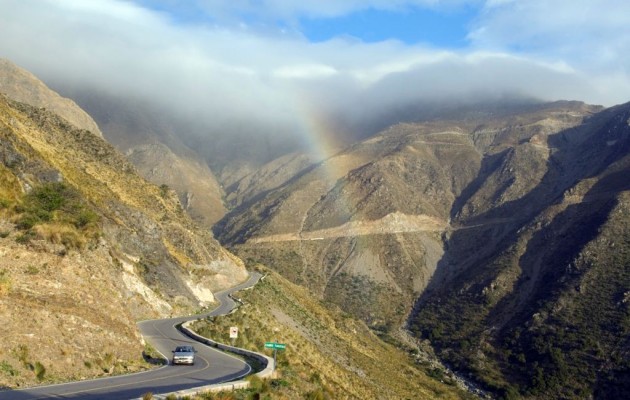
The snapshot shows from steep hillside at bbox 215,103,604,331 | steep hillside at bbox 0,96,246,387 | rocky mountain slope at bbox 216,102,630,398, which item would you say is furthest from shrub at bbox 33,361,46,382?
steep hillside at bbox 215,103,604,331

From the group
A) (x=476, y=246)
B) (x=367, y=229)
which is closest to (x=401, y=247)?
(x=367, y=229)

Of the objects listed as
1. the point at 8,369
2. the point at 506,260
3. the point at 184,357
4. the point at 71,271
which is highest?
the point at 71,271

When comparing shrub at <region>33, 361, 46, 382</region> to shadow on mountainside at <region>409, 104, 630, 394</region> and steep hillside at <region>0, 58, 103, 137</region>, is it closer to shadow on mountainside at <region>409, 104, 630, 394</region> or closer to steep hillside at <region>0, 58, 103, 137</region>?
shadow on mountainside at <region>409, 104, 630, 394</region>

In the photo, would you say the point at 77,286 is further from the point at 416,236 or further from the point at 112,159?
the point at 416,236

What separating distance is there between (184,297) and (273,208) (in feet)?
424

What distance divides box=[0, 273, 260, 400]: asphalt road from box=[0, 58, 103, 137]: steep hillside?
151570 millimetres

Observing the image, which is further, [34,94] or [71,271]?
[34,94]

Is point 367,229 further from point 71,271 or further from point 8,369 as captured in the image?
point 8,369

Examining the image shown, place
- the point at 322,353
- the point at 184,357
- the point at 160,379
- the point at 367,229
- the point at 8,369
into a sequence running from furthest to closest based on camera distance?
the point at 367,229, the point at 322,353, the point at 184,357, the point at 160,379, the point at 8,369

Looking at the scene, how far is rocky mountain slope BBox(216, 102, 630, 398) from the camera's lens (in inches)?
3307

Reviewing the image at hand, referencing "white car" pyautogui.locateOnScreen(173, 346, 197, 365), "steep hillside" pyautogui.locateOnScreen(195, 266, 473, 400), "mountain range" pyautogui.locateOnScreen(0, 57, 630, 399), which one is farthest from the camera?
"mountain range" pyautogui.locateOnScreen(0, 57, 630, 399)

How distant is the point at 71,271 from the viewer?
22672 millimetres

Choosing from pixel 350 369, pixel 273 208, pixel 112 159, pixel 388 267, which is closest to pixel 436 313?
pixel 388 267

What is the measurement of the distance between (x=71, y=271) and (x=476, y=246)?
130984mm
